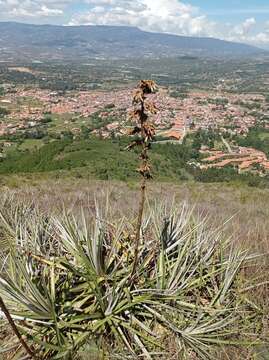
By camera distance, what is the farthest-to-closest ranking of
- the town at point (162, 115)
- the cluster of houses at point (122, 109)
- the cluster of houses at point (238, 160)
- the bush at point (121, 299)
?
the cluster of houses at point (122, 109), the town at point (162, 115), the cluster of houses at point (238, 160), the bush at point (121, 299)

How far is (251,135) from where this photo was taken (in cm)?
5138

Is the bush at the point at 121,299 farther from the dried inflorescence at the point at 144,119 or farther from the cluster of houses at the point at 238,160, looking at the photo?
the cluster of houses at the point at 238,160

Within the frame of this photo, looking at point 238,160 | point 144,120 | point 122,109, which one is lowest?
point 122,109

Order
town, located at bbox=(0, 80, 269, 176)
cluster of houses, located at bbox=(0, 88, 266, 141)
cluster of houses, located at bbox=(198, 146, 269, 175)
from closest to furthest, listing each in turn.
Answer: cluster of houses, located at bbox=(198, 146, 269, 175) < town, located at bbox=(0, 80, 269, 176) < cluster of houses, located at bbox=(0, 88, 266, 141)

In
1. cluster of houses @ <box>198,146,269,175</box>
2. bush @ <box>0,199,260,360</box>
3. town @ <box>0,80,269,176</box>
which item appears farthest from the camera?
town @ <box>0,80,269,176</box>

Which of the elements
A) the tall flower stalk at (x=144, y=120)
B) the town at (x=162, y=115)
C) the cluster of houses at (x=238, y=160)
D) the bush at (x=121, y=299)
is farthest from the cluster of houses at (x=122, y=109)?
the tall flower stalk at (x=144, y=120)

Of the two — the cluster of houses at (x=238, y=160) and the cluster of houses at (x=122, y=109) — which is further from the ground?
the cluster of houses at (x=238, y=160)

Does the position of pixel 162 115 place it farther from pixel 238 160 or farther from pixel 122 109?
pixel 122 109

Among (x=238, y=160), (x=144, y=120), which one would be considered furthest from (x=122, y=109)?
(x=144, y=120)

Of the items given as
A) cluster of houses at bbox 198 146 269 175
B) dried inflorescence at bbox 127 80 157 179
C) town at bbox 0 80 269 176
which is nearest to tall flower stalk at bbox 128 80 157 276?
dried inflorescence at bbox 127 80 157 179

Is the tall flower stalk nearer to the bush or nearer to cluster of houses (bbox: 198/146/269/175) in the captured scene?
the bush

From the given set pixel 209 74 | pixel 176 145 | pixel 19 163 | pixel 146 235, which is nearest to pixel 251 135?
pixel 176 145

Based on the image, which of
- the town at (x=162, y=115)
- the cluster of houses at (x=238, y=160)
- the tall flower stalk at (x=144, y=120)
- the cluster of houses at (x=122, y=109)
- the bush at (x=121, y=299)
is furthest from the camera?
the cluster of houses at (x=122, y=109)

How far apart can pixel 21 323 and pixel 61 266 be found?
0.47 m
